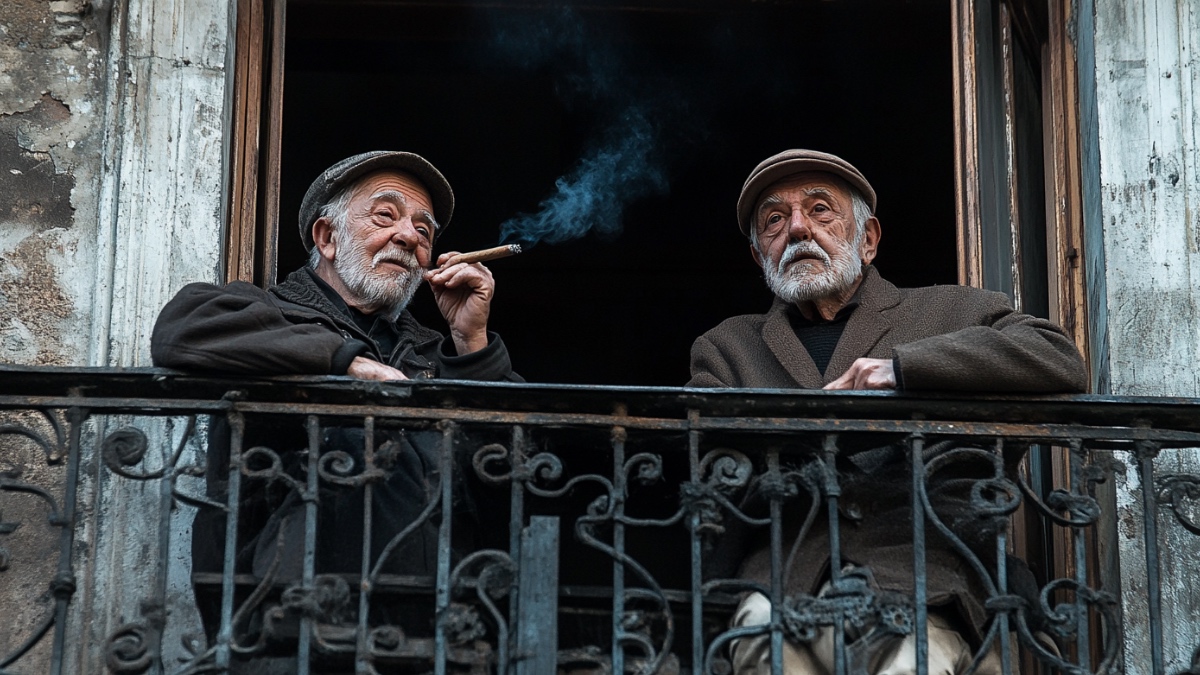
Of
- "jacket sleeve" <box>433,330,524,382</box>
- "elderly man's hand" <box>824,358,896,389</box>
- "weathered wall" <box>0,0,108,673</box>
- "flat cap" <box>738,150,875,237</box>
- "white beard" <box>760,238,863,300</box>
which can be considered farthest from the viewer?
"flat cap" <box>738,150,875,237</box>

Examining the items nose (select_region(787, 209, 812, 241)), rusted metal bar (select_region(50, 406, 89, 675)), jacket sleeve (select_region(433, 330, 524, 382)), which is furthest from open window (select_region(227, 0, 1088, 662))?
rusted metal bar (select_region(50, 406, 89, 675))

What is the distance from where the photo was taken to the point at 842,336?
5566mm

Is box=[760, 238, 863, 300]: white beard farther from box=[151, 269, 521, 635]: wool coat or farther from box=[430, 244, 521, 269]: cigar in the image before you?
box=[151, 269, 521, 635]: wool coat

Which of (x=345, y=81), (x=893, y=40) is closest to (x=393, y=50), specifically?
(x=345, y=81)

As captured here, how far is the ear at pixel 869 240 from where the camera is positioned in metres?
5.93

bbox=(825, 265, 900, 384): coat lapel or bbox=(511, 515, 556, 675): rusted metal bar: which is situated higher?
bbox=(825, 265, 900, 384): coat lapel

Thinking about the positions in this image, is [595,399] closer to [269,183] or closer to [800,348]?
[800,348]

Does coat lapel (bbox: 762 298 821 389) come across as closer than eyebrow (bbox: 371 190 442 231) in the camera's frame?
Yes

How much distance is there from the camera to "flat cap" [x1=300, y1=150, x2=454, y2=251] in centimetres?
596

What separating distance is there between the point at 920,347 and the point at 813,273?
98 centimetres

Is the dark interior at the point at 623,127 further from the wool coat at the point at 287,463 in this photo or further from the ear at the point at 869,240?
the wool coat at the point at 287,463

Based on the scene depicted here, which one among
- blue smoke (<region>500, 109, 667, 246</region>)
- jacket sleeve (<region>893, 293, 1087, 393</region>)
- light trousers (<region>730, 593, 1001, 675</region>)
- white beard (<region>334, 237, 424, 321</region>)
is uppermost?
blue smoke (<region>500, 109, 667, 246</region>)

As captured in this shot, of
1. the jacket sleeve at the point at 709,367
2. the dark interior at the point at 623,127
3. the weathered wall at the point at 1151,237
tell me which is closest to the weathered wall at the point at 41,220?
the dark interior at the point at 623,127

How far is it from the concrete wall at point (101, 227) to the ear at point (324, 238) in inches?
14.5
